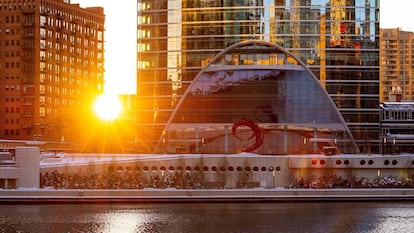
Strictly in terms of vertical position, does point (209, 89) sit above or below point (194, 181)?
above

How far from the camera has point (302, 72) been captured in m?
125

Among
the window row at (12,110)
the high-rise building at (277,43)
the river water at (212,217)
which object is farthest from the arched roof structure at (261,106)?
the window row at (12,110)

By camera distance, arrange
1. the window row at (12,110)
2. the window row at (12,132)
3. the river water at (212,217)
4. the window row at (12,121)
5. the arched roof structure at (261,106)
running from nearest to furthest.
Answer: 1. the river water at (212,217)
2. the arched roof structure at (261,106)
3. the window row at (12,132)
4. the window row at (12,121)
5. the window row at (12,110)

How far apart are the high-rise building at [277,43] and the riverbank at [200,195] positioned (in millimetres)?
46010

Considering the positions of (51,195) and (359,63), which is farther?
(359,63)

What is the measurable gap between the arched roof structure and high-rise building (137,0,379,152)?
140 cm

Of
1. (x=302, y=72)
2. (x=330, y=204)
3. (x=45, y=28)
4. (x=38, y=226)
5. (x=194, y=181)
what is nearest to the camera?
(x=38, y=226)

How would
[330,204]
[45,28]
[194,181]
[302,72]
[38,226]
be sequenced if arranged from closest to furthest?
[38,226] < [330,204] < [194,181] < [302,72] < [45,28]

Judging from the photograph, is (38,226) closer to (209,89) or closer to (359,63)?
(209,89)

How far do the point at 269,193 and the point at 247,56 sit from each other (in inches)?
2092

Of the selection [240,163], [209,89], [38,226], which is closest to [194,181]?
[240,163]

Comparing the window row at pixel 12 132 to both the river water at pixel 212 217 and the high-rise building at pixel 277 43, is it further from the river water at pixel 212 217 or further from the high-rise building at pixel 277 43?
the river water at pixel 212 217

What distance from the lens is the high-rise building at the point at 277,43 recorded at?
125812mm

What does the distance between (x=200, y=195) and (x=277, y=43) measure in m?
54.8
